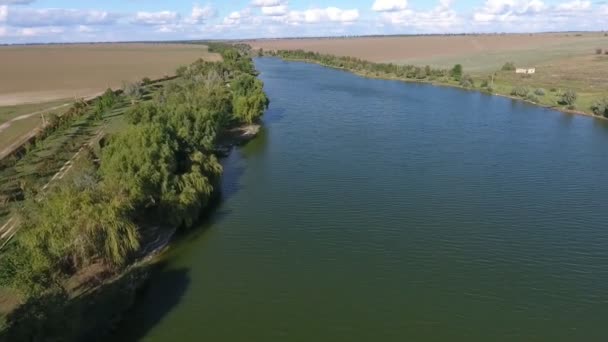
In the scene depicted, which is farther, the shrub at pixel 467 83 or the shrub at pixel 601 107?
the shrub at pixel 467 83

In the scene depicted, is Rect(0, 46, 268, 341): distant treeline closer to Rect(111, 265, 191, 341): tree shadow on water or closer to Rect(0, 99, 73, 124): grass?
Rect(111, 265, 191, 341): tree shadow on water

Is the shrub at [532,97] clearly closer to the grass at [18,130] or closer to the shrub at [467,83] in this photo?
the shrub at [467,83]

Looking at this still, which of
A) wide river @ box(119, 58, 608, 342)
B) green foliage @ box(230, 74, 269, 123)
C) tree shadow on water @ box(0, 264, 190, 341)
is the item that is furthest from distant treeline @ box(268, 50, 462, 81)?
tree shadow on water @ box(0, 264, 190, 341)

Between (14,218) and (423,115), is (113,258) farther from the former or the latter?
(423,115)

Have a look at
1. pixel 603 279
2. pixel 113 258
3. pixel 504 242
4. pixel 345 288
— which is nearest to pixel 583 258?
pixel 603 279

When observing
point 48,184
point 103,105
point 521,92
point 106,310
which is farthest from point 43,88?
point 521,92

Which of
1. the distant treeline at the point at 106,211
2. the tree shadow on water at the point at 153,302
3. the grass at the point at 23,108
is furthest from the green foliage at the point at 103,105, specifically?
the tree shadow on water at the point at 153,302
